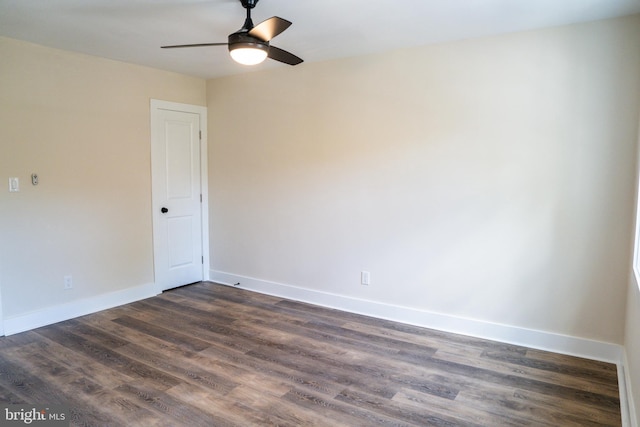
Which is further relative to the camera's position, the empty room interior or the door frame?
the door frame

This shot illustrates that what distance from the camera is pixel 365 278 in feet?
13.5

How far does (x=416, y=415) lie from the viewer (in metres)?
2.44

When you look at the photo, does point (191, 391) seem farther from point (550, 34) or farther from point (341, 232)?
point (550, 34)

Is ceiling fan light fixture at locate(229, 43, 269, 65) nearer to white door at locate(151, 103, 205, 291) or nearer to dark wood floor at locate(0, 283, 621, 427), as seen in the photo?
dark wood floor at locate(0, 283, 621, 427)

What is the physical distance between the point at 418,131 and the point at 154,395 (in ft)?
9.69

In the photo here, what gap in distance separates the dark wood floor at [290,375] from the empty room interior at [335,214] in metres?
0.02

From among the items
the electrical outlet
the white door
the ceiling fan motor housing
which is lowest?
the electrical outlet

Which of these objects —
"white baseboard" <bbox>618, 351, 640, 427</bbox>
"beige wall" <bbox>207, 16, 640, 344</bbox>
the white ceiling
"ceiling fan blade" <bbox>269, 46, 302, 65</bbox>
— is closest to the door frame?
"beige wall" <bbox>207, 16, 640, 344</bbox>

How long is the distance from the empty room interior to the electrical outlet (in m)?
0.02

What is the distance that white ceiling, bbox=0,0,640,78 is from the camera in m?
2.71

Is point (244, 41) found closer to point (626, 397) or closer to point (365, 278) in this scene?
point (365, 278)

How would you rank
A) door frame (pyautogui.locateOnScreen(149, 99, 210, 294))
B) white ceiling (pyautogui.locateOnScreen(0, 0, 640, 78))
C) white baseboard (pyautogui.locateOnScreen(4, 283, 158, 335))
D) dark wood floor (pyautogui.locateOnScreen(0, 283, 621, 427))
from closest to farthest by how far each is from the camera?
dark wood floor (pyautogui.locateOnScreen(0, 283, 621, 427)) → white ceiling (pyautogui.locateOnScreen(0, 0, 640, 78)) → white baseboard (pyautogui.locateOnScreen(4, 283, 158, 335)) → door frame (pyautogui.locateOnScreen(149, 99, 210, 294))

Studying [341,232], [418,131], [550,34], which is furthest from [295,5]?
[341,232]

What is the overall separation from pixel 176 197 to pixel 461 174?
327 cm
